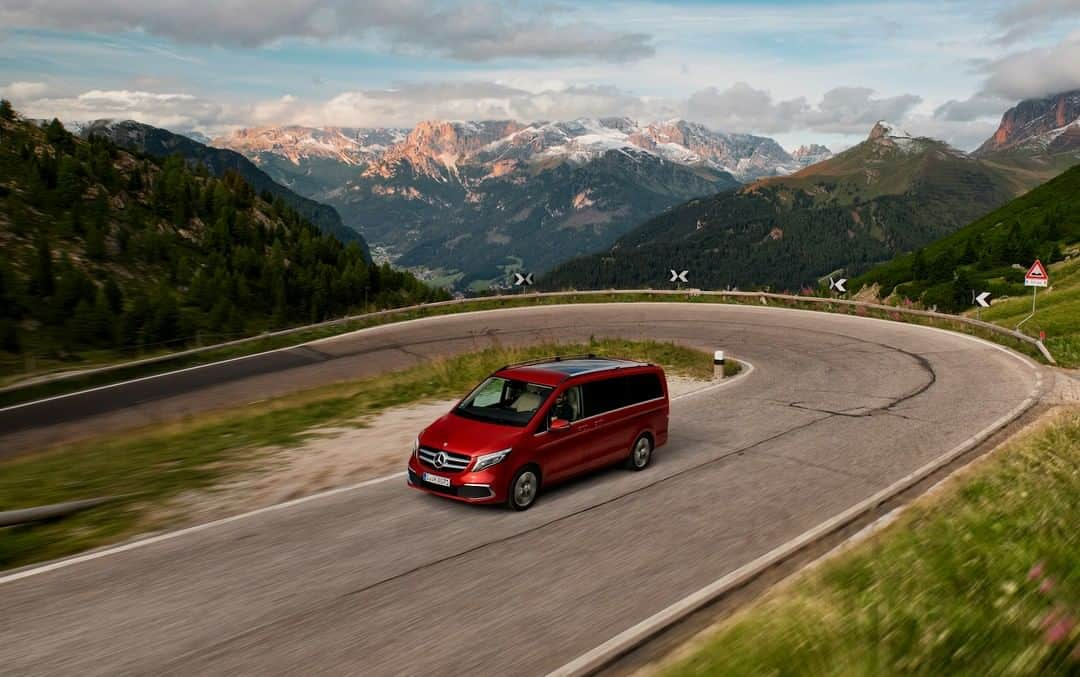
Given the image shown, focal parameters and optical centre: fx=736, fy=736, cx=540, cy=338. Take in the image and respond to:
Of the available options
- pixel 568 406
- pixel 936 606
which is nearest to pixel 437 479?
pixel 568 406

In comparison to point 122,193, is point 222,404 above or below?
below

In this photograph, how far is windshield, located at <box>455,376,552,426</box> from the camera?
11109 mm

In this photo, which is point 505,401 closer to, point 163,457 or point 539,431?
point 539,431

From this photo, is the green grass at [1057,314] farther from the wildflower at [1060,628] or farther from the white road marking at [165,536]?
the white road marking at [165,536]

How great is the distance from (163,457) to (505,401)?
22.2 feet

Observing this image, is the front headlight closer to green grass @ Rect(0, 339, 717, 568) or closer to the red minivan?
the red minivan

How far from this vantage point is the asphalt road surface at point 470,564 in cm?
676

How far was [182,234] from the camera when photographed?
5991cm

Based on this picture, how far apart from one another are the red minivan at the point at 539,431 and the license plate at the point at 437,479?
1 cm

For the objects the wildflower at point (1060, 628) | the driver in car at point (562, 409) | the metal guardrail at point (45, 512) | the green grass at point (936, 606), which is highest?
the driver in car at point (562, 409)

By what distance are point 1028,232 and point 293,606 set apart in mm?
115479

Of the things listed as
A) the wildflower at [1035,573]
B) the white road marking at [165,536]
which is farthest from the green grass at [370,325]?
the wildflower at [1035,573]

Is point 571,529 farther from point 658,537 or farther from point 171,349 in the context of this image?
point 171,349

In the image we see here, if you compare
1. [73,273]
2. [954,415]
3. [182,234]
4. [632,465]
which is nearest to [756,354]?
[954,415]
